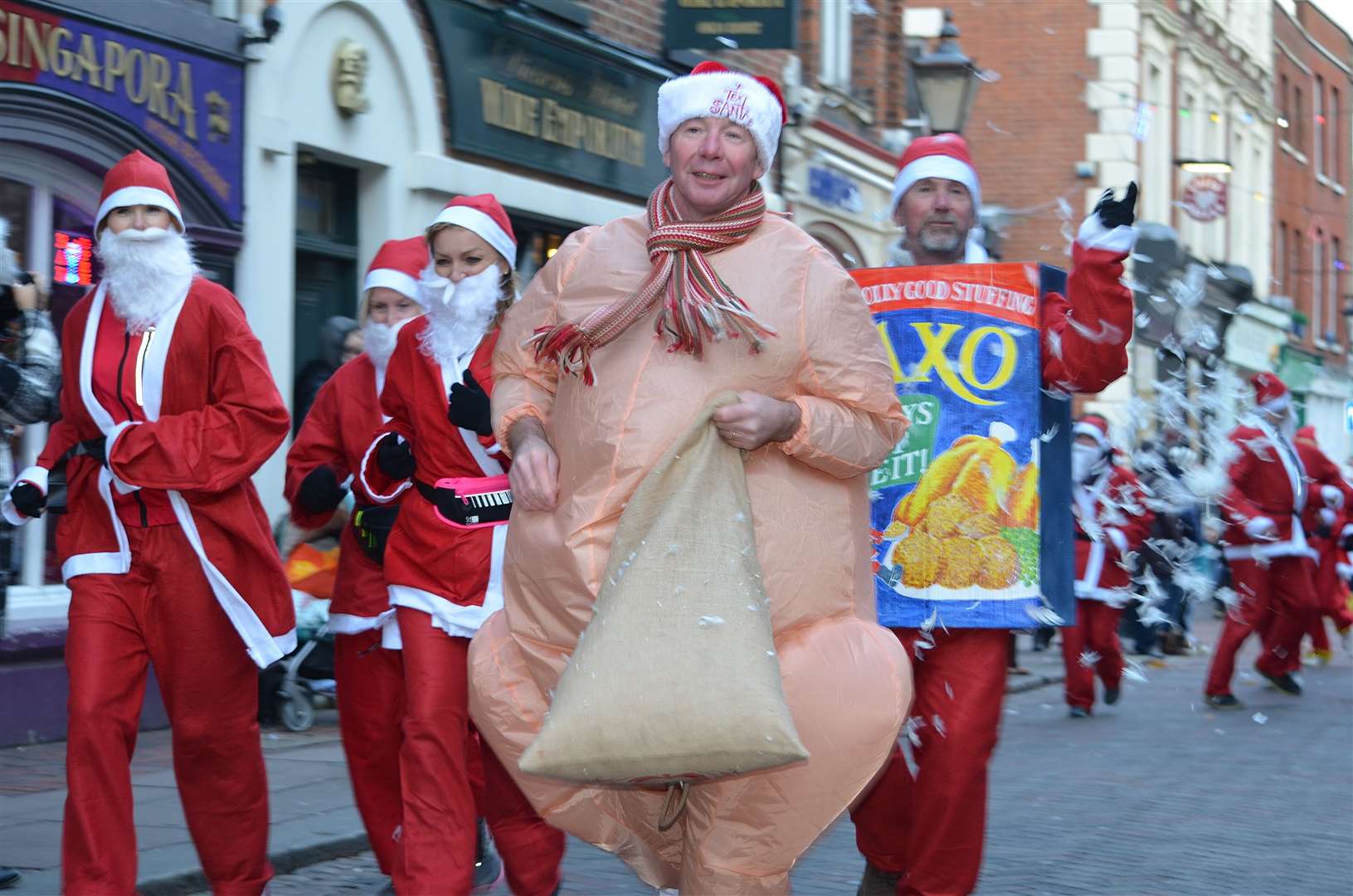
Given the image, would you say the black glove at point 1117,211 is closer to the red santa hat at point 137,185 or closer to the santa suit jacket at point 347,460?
the santa suit jacket at point 347,460

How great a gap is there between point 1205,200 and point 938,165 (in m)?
24.6

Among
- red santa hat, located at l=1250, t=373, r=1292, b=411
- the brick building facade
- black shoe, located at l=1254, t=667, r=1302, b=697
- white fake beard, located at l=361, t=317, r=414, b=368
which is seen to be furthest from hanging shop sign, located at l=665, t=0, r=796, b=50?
the brick building facade

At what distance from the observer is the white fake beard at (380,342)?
6.45 meters

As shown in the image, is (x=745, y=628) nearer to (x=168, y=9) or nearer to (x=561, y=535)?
(x=561, y=535)

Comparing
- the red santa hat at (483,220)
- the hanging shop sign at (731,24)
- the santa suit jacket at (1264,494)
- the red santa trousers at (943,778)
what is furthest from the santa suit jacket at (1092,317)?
the hanging shop sign at (731,24)

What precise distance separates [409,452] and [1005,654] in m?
1.79

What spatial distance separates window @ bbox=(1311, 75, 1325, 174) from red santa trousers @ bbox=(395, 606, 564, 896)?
3706 cm

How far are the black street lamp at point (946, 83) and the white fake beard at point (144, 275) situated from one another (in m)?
8.35

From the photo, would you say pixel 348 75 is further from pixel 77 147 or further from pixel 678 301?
pixel 678 301

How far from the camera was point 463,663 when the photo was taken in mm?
5648

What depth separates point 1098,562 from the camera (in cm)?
1250

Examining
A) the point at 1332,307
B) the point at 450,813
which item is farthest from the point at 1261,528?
the point at 1332,307

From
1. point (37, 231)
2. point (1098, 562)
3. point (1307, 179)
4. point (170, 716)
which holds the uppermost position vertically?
point (1307, 179)

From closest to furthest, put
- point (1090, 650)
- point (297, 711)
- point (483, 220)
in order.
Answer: point (483, 220) → point (297, 711) → point (1090, 650)
